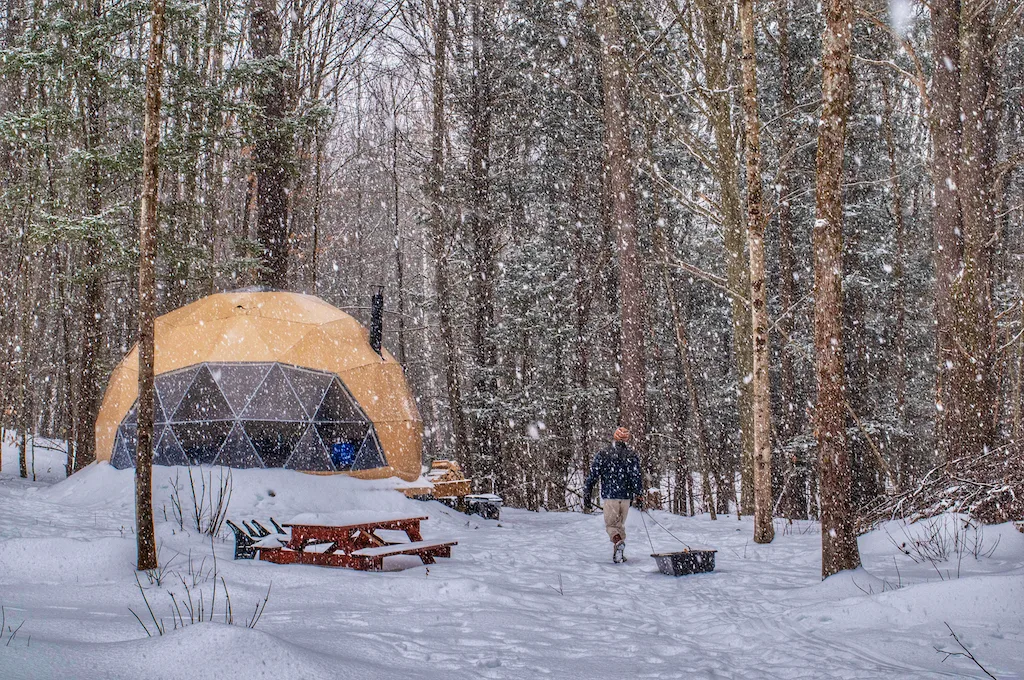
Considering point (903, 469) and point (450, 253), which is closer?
point (450, 253)

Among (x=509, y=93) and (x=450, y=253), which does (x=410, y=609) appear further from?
(x=509, y=93)

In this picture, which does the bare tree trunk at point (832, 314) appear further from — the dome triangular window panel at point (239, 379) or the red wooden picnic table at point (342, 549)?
the dome triangular window panel at point (239, 379)

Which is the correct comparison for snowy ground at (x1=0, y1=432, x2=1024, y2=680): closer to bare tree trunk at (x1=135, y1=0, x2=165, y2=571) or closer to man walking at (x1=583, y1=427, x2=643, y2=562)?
bare tree trunk at (x1=135, y1=0, x2=165, y2=571)

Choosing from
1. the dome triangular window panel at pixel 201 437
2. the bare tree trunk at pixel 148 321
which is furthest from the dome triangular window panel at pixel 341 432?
the bare tree trunk at pixel 148 321

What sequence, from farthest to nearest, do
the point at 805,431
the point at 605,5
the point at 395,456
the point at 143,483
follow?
the point at 805,431 → the point at 605,5 → the point at 395,456 → the point at 143,483

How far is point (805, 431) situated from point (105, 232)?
15173 millimetres

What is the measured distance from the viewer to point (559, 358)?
66.3ft

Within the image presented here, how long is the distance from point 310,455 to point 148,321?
6200mm

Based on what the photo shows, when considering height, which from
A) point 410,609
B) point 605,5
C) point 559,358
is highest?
point 605,5

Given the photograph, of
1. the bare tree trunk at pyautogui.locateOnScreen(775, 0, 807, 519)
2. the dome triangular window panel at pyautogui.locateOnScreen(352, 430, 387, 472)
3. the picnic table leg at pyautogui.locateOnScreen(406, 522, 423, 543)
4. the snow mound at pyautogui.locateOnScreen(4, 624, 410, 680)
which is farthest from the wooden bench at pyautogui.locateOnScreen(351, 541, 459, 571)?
the bare tree trunk at pyautogui.locateOnScreen(775, 0, 807, 519)

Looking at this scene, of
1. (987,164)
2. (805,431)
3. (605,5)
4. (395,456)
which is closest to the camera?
(987,164)

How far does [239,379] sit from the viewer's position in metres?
12.6

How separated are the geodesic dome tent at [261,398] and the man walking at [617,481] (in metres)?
4.60

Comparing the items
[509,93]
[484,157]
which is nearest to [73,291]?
[484,157]
